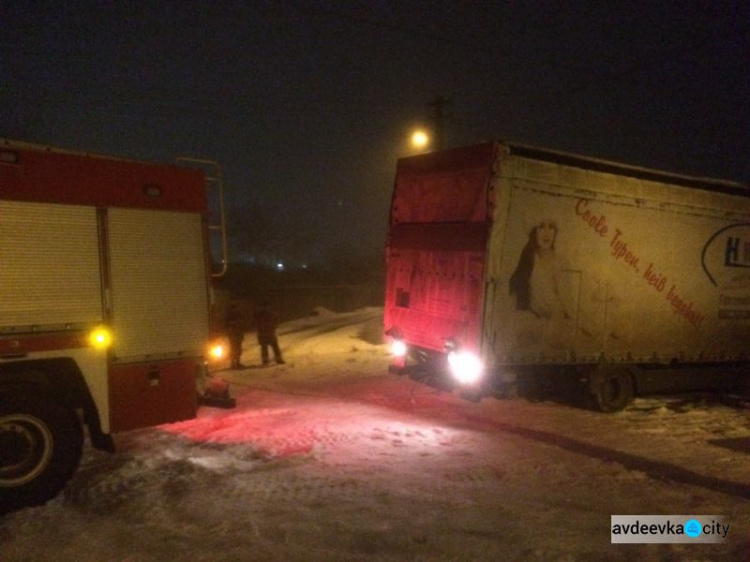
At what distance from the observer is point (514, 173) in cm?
877

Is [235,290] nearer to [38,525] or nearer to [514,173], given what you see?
[514,173]

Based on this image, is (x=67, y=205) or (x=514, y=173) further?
(x=514, y=173)

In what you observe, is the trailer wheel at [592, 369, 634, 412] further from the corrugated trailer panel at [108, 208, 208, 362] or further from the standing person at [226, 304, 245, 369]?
the standing person at [226, 304, 245, 369]

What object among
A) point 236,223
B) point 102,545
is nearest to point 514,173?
point 102,545

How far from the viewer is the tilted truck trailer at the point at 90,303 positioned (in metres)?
5.68

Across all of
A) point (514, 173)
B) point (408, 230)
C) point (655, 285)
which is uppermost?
point (514, 173)

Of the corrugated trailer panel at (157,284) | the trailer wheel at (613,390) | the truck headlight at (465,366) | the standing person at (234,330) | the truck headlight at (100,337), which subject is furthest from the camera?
the standing person at (234,330)

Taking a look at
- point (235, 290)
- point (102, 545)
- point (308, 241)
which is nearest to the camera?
point (102, 545)

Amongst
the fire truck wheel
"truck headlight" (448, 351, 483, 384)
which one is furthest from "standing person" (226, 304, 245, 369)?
the fire truck wheel

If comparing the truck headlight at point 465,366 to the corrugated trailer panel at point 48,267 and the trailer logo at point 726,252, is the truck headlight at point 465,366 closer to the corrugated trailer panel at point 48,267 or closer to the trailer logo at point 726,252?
the corrugated trailer panel at point 48,267

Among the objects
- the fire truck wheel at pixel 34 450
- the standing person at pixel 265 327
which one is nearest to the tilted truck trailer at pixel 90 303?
the fire truck wheel at pixel 34 450

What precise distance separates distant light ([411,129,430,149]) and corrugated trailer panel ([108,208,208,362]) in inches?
557

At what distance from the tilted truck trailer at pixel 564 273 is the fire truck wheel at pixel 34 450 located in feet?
16.5

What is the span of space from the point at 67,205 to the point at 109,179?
470mm
